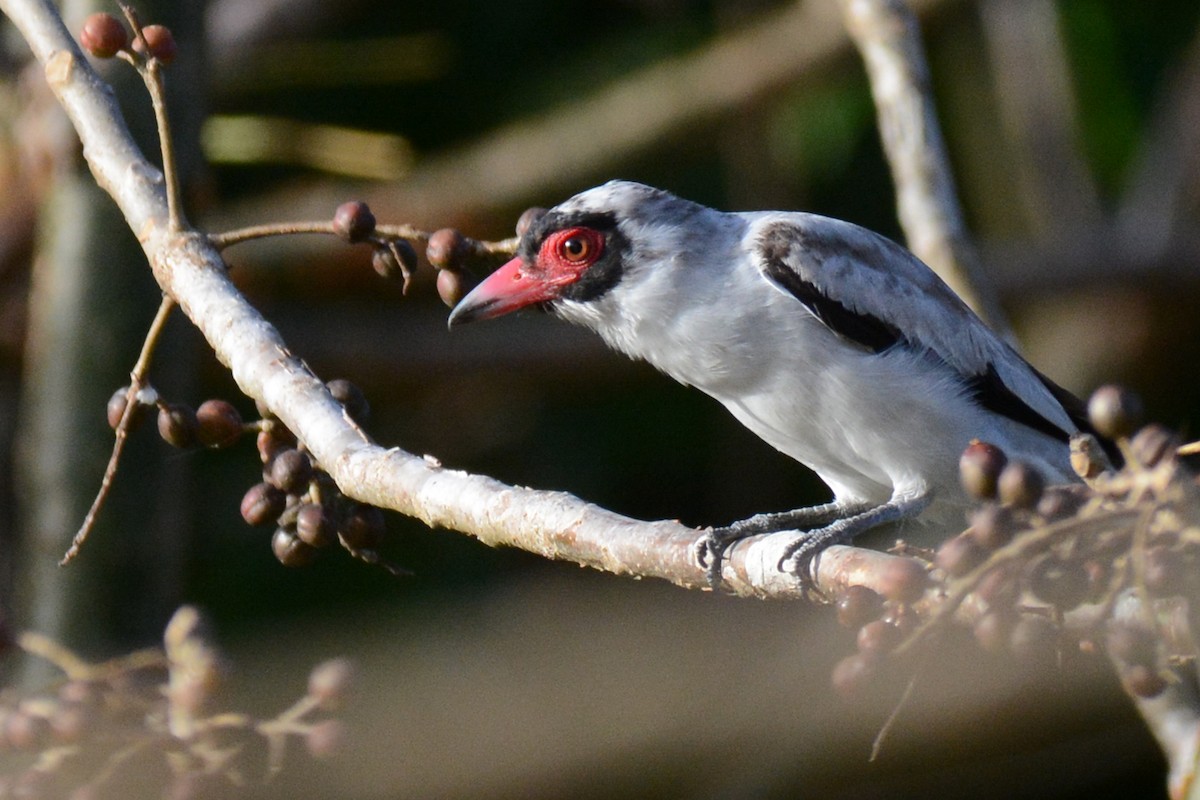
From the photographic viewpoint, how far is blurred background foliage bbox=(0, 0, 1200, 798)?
5547 millimetres

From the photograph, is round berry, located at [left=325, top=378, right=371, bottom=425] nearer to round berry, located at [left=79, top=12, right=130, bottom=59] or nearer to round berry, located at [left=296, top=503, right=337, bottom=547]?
round berry, located at [left=296, top=503, right=337, bottom=547]

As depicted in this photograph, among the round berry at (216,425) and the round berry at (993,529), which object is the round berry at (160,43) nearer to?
the round berry at (216,425)

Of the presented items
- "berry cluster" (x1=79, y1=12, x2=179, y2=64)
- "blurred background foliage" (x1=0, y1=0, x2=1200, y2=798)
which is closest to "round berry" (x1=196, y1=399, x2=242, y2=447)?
"berry cluster" (x1=79, y1=12, x2=179, y2=64)

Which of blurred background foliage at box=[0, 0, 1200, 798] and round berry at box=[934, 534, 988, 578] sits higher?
blurred background foliage at box=[0, 0, 1200, 798]

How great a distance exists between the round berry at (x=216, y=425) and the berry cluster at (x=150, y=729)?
26 centimetres

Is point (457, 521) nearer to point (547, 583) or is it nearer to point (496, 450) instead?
point (547, 583)

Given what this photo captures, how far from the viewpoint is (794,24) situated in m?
6.27

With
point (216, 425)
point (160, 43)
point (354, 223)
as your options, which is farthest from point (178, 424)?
point (160, 43)

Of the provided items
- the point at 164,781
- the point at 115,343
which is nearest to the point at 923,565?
the point at 164,781

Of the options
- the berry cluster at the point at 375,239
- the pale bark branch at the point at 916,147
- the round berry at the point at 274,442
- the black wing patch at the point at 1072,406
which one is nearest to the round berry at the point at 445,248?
the berry cluster at the point at 375,239

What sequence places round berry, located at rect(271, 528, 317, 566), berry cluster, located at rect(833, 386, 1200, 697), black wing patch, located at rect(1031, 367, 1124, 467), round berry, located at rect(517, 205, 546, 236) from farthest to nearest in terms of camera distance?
black wing patch, located at rect(1031, 367, 1124, 467) < round berry, located at rect(517, 205, 546, 236) < round berry, located at rect(271, 528, 317, 566) < berry cluster, located at rect(833, 386, 1200, 697)

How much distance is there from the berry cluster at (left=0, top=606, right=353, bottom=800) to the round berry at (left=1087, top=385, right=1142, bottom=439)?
117cm

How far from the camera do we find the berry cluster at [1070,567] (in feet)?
5.04

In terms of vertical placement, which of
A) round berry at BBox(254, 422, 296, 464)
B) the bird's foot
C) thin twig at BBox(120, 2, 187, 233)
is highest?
thin twig at BBox(120, 2, 187, 233)
